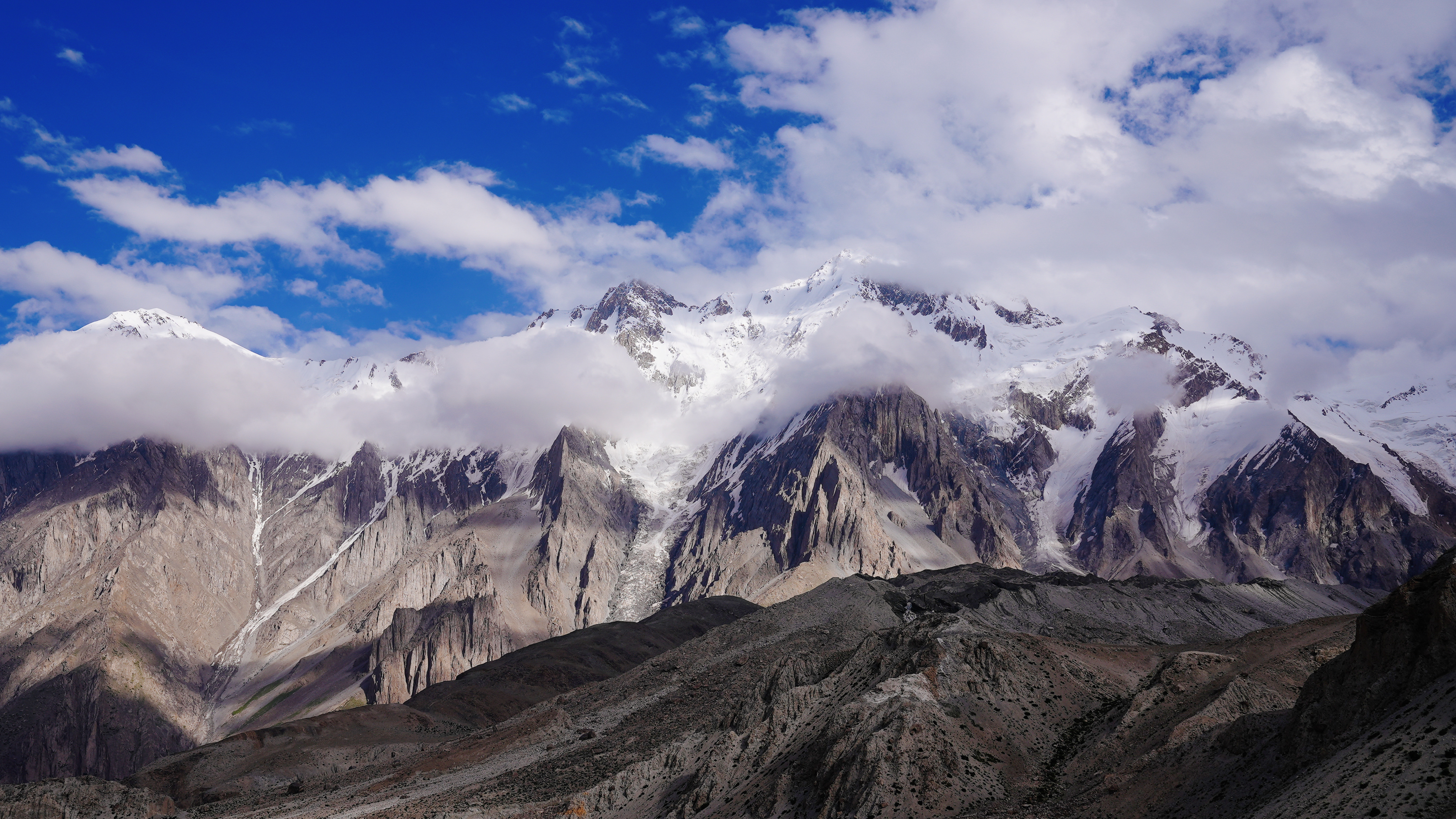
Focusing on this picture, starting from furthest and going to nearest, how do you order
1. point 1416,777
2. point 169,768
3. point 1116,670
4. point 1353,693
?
point 169,768 < point 1116,670 < point 1353,693 < point 1416,777

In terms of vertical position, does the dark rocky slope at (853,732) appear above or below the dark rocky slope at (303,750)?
below

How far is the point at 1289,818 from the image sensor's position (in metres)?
46.9

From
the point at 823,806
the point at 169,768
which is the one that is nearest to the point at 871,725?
the point at 823,806

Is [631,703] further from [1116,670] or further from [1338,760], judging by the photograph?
[1338,760]

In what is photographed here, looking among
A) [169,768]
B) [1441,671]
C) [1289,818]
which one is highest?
[169,768]

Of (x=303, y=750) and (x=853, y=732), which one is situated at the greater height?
(x=303, y=750)

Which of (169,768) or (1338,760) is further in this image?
(169,768)

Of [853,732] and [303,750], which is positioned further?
[303,750]

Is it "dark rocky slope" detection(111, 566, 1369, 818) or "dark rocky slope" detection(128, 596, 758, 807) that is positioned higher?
"dark rocky slope" detection(128, 596, 758, 807)

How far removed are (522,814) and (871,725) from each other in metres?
30.9

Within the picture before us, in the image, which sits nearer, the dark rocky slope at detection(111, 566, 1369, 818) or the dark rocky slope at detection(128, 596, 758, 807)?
the dark rocky slope at detection(111, 566, 1369, 818)

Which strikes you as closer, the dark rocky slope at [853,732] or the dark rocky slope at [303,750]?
the dark rocky slope at [853,732]

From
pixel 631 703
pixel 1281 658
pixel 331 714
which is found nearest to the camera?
pixel 1281 658

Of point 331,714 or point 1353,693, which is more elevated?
point 331,714
